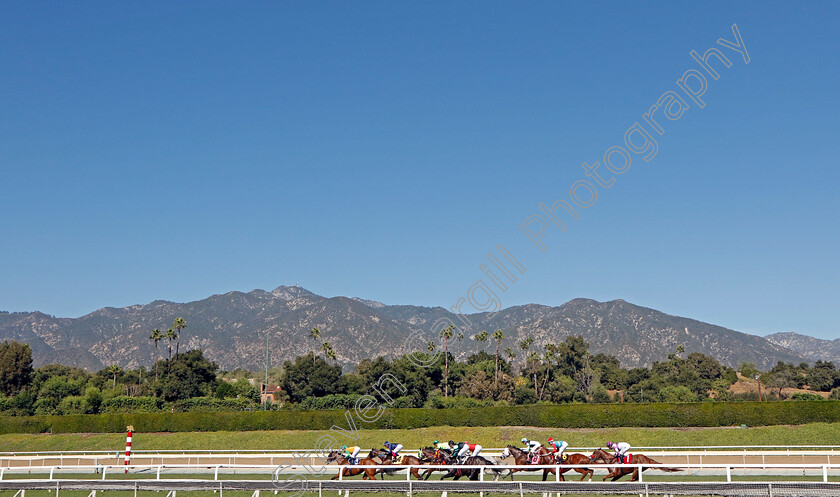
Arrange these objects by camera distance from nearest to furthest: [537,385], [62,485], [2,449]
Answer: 1. [62,485]
2. [2,449]
3. [537,385]

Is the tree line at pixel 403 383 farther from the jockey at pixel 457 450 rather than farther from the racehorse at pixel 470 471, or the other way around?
the racehorse at pixel 470 471

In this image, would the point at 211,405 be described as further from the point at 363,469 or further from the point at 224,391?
the point at 363,469

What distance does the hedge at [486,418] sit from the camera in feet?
130

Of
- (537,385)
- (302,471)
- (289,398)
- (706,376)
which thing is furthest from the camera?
(706,376)

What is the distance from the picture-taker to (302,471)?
74.0ft

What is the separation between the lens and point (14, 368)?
86438mm

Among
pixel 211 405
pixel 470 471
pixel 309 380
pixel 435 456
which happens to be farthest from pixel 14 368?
pixel 470 471

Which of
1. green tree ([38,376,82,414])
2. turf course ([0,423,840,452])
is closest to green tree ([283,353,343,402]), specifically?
green tree ([38,376,82,414])

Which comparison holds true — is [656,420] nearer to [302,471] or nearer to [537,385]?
[302,471]

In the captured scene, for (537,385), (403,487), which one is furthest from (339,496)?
(537,385)

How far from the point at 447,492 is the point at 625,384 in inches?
3635

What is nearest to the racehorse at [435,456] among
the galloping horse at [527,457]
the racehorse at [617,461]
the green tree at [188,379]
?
A: the galloping horse at [527,457]

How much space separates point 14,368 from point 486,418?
67.9 m

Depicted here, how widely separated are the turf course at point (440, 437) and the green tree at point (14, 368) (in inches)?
1774
